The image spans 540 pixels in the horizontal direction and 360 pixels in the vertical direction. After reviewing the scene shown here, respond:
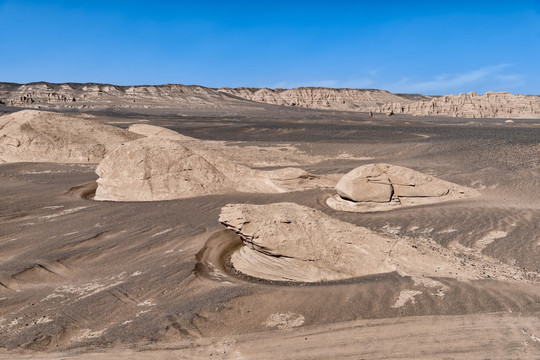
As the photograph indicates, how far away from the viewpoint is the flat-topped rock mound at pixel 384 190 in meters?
9.75

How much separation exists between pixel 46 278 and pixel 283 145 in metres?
18.9

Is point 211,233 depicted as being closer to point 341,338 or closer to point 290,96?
point 341,338

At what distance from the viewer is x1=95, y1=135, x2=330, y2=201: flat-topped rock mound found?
11.2 meters

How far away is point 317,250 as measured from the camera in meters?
6.21

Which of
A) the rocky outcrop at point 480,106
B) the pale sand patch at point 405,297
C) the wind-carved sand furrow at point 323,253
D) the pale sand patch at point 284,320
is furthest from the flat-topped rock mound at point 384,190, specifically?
the rocky outcrop at point 480,106

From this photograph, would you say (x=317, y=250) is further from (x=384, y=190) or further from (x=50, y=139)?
(x=50, y=139)

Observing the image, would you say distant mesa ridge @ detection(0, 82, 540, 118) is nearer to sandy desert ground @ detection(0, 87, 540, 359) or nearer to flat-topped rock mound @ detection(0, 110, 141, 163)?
flat-topped rock mound @ detection(0, 110, 141, 163)

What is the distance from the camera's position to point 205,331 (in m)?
4.53

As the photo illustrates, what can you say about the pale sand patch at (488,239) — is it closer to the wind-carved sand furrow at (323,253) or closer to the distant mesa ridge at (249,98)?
the wind-carved sand furrow at (323,253)

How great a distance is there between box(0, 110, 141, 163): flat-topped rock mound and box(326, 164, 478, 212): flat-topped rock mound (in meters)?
12.6

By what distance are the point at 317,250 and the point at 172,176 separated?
251 inches

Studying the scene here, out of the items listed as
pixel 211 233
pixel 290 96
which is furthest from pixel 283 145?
pixel 290 96

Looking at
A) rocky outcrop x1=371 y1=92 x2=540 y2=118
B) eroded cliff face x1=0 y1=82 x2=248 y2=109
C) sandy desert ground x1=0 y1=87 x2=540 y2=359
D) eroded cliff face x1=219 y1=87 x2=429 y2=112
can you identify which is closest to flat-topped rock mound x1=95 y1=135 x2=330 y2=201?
sandy desert ground x1=0 y1=87 x2=540 y2=359

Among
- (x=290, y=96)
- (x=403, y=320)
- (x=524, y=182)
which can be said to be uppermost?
(x=290, y=96)
